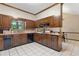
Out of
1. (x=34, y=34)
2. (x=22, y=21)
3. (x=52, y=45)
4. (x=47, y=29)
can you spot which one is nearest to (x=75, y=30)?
(x=47, y=29)

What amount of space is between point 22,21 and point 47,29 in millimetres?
1343

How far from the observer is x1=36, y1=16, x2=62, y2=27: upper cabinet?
334 centimetres

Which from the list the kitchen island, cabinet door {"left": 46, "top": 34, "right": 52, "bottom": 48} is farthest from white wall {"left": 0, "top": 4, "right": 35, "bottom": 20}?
cabinet door {"left": 46, "top": 34, "right": 52, "bottom": 48}

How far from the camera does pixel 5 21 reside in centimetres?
332

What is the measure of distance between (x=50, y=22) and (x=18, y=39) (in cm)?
171

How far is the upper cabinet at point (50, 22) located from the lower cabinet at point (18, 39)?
1103 millimetres

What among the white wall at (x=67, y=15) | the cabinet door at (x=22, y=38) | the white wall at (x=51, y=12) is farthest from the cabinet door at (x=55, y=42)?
the cabinet door at (x=22, y=38)

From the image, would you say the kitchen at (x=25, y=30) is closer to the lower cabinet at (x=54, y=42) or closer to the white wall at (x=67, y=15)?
the lower cabinet at (x=54, y=42)

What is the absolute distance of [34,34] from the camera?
15.8 ft

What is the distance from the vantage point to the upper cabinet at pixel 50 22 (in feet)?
10.9

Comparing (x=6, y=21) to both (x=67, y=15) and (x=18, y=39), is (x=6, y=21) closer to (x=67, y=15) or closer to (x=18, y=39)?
(x=18, y=39)

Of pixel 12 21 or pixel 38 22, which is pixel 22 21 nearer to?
pixel 12 21

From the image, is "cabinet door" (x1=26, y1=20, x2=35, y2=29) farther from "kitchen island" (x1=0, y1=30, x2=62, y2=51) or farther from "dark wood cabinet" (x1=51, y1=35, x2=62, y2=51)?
"dark wood cabinet" (x1=51, y1=35, x2=62, y2=51)

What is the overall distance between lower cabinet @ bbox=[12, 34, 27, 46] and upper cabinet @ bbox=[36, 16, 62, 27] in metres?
1.10
